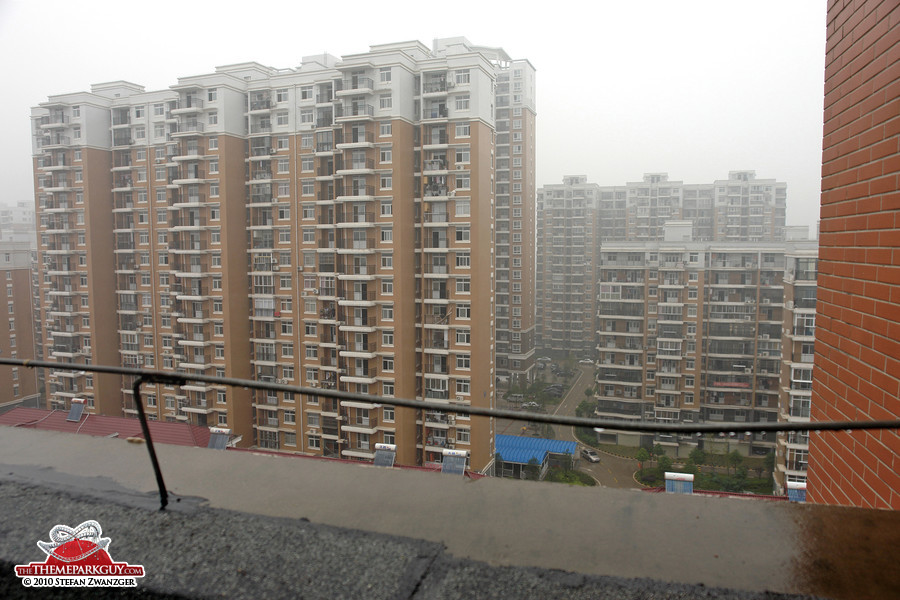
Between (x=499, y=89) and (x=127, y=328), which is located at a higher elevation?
(x=499, y=89)

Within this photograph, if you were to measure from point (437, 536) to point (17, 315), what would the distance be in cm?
2264

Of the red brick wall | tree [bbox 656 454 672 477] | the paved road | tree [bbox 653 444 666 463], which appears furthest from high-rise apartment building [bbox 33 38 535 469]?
the red brick wall

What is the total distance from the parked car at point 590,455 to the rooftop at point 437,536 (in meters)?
15.0

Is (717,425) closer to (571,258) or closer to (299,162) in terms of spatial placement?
(299,162)

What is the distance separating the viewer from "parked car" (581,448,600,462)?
49.3ft

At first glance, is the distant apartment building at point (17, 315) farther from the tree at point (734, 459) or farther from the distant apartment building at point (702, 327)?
the tree at point (734, 459)

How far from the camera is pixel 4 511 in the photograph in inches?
37.4

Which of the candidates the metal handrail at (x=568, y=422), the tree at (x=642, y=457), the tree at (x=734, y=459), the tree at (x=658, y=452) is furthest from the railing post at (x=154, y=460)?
A: the tree at (x=658, y=452)

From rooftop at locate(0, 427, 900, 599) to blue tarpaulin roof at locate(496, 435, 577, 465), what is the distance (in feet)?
41.5

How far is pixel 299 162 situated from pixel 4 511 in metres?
12.8

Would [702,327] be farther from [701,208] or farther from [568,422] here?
[568,422]

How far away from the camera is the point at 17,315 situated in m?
18.5

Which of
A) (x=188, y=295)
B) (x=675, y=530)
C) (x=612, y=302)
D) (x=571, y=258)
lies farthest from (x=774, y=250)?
(x=675, y=530)

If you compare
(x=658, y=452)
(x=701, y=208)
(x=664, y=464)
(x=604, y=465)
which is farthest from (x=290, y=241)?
(x=701, y=208)
